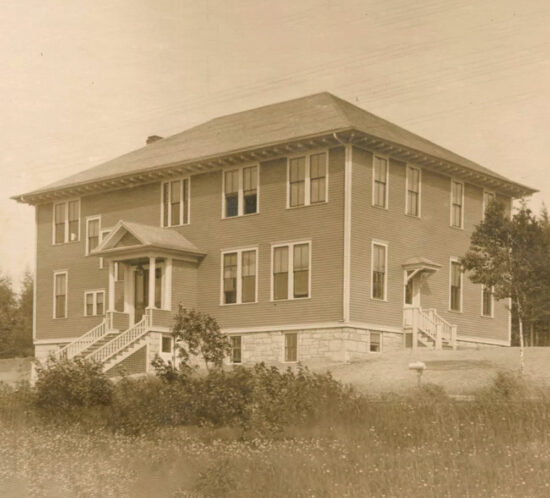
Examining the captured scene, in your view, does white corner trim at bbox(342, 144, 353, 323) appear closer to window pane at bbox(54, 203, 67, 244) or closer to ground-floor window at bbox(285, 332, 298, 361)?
ground-floor window at bbox(285, 332, 298, 361)

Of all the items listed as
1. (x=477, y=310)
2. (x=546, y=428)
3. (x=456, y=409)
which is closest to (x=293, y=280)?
(x=477, y=310)

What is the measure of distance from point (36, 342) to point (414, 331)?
17.7m

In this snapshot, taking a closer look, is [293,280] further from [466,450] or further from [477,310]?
[466,450]

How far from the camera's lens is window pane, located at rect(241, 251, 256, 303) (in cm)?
3288

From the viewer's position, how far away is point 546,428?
15.5 metres

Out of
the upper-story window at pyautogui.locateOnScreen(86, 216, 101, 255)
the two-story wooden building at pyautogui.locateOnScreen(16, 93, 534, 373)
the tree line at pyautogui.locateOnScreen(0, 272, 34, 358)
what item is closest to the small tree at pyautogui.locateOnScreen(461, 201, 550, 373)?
the two-story wooden building at pyautogui.locateOnScreen(16, 93, 534, 373)

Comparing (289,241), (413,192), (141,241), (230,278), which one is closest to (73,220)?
(141,241)

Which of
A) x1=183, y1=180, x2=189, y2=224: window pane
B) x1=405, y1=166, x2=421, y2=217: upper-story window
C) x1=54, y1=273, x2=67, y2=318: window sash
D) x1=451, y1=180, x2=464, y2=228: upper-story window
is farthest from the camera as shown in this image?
x1=54, y1=273, x2=67, y2=318: window sash

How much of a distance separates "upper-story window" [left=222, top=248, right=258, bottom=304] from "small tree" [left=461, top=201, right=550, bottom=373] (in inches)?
387

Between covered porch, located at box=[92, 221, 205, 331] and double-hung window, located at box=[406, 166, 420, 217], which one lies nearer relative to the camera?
double-hung window, located at box=[406, 166, 420, 217]

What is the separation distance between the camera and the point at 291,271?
31.7 metres

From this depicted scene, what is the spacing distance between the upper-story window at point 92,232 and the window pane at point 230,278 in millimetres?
7308

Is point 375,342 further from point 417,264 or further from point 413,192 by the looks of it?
point 413,192

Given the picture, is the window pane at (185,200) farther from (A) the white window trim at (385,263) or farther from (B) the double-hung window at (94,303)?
(A) the white window trim at (385,263)
